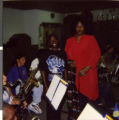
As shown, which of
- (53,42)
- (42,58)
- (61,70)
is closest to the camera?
(61,70)

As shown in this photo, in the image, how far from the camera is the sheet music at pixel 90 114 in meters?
1.12

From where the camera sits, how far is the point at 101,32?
306 cm

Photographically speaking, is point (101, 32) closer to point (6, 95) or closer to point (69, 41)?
point (69, 41)

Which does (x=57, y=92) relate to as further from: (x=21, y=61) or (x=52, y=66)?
(x=21, y=61)

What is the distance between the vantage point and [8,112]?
179 centimetres

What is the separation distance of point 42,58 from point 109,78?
110 cm

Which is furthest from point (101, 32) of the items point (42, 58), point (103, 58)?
point (42, 58)

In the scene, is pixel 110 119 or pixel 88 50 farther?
pixel 88 50

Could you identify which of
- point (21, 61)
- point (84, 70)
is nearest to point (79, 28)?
point (84, 70)

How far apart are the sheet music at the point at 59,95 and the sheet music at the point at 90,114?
10.9 inches

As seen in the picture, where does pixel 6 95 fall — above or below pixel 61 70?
below

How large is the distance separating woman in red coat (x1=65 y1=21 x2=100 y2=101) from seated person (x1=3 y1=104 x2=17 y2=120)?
2.85 feet

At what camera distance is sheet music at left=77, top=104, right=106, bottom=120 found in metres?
1.12

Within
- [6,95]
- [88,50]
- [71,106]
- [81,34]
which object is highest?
[81,34]
